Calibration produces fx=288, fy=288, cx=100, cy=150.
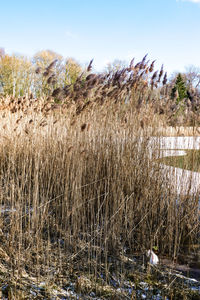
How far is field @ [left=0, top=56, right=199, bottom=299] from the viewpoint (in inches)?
65.2

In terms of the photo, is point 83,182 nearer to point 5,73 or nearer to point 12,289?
point 12,289

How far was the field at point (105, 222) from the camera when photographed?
1.66 metres

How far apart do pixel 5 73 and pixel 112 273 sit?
1718cm

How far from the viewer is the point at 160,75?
7.42 ft

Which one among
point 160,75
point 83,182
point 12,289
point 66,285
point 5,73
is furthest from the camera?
point 5,73

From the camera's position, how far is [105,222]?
1.79 metres

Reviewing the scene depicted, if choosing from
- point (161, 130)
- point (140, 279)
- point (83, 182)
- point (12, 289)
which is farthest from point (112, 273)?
point (161, 130)

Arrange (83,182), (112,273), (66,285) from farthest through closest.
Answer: (83,182), (112,273), (66,285)

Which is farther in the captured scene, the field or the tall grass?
the tall grass

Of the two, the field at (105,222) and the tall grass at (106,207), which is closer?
the field at (105,222)

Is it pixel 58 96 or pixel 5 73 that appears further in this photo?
pixel 5 73

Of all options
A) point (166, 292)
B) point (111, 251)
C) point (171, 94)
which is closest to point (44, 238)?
Result: point (111, 251)

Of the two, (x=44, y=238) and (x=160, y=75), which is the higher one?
(x=160, y=75)

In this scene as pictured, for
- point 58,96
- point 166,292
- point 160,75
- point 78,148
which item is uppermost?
point 160,75
